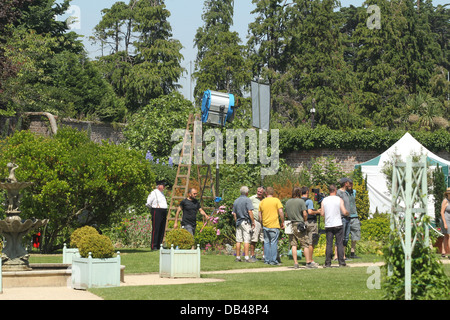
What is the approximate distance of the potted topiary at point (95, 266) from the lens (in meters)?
11.3

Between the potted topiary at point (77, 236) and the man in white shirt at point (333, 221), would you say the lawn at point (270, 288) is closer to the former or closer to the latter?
the man in white shirt at point (333, 221)

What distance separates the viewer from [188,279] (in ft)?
42.3

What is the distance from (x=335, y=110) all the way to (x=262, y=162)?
56.6ft

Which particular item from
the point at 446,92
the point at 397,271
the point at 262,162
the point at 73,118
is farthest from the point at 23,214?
the point at 446,92

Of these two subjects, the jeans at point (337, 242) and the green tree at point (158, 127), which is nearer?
the jeans at point (337, 242)

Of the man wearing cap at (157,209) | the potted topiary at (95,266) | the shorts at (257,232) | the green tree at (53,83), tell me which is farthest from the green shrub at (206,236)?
the green tree at (53,83)

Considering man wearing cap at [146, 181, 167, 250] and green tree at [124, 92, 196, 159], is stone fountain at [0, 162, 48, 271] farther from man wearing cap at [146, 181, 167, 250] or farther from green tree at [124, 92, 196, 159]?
green tree at [124, 92, 196, 159]

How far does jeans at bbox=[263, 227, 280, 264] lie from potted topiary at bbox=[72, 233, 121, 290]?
445 cm

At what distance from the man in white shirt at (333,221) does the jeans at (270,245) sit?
1.15 meters

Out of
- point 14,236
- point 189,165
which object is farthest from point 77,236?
point 189,165

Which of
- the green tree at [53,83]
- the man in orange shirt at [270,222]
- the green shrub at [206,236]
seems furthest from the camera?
the green tree at [53,83]

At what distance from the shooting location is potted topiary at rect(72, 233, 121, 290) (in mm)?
11273

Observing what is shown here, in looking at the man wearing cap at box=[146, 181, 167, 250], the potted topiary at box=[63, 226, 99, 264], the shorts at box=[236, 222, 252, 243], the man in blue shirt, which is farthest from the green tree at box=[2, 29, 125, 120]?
the man in blue shirt

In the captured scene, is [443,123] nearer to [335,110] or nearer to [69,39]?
[335,110]
